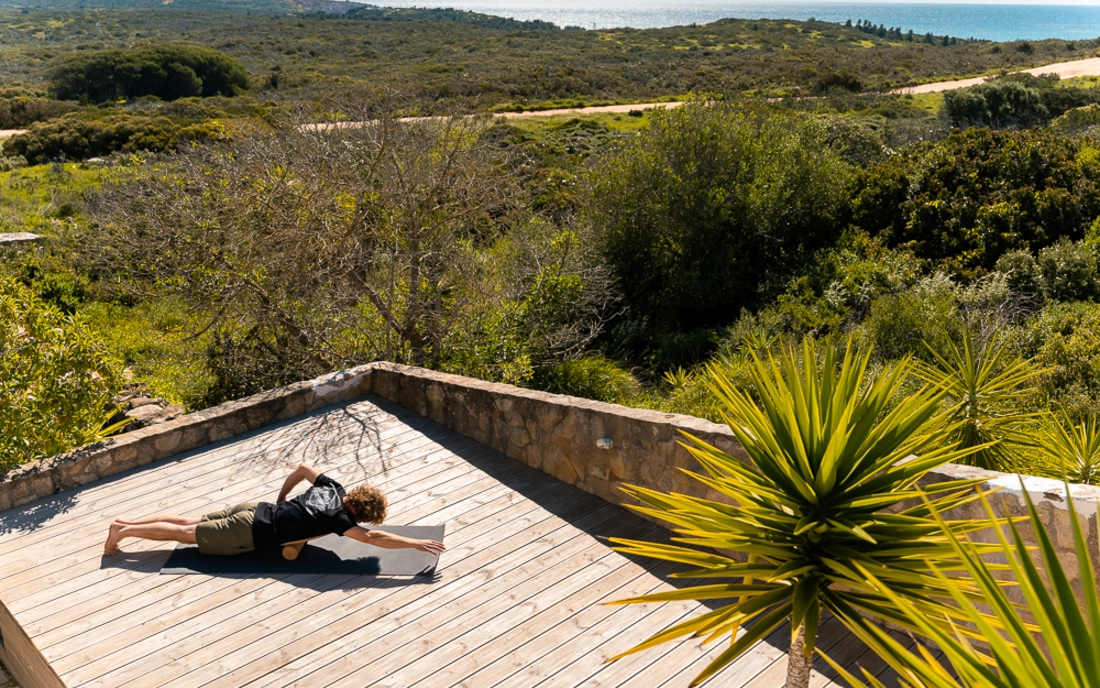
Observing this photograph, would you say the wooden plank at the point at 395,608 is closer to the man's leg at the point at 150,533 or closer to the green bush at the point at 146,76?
the man's leg at the point at 150,533

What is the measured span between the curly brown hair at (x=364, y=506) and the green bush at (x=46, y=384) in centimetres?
272

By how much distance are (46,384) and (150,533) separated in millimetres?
1990

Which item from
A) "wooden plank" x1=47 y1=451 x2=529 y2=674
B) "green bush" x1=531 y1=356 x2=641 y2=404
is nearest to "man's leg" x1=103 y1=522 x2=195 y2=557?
"wooden plank" x1=47 y1=451 x2=529 y2=674

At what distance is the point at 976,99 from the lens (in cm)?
3197

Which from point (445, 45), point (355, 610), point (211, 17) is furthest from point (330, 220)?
point (211, 17)

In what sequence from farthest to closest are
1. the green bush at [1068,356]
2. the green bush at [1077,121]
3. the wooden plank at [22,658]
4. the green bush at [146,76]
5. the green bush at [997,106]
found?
the green bush at [146,76]
the green bush at [997,106]
the green bush at [1077,121]
the green bush at [1068,356]
the wooden plank at [22,658]

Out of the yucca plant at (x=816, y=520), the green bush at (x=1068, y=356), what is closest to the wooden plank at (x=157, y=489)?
the yucca plant at (x=816, y=520)

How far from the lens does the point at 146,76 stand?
52.9 metres

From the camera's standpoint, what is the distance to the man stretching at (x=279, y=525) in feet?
16.1

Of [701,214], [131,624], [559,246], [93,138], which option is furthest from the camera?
[93,138]

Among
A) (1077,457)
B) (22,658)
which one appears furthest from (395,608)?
(1077,457)

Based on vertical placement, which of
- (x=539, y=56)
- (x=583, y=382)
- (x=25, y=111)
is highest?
(x=539, y=56)

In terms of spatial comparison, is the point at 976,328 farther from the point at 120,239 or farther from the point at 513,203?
the point at 120,239

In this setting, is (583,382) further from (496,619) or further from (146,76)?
(146,76)
